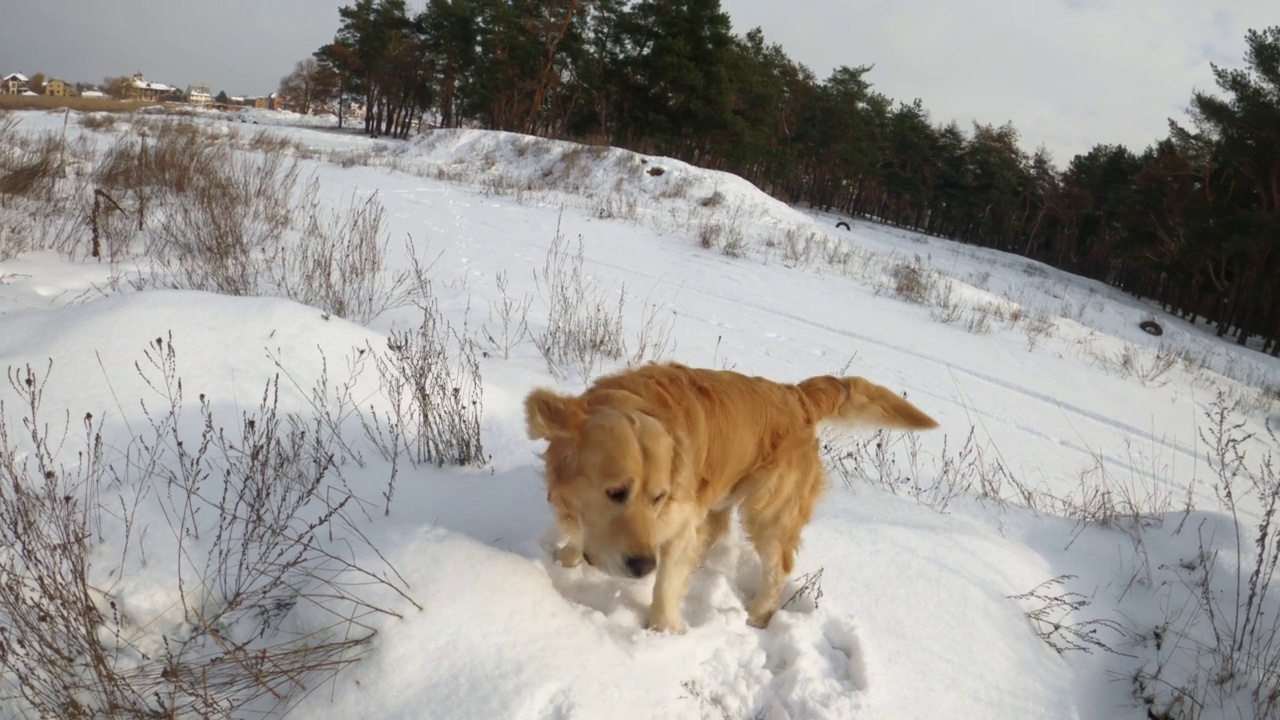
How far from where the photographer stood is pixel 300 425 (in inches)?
119

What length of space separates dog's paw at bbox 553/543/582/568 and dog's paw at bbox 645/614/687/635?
36 cm

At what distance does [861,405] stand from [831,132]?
46.3m

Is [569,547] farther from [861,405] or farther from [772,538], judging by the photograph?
[861,405]

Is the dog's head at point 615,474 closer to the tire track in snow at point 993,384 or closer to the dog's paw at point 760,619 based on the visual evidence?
the dog's paw at point 760,619

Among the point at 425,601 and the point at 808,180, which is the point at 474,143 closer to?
the point at 425,601

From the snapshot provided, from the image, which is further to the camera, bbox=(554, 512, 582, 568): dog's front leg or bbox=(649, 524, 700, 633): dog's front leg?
bbox=(554, 512, 582, 568): dog's front leg

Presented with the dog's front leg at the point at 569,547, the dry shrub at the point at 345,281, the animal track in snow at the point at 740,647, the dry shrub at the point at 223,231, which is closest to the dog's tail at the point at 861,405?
the animal track in snow at the point at 740,647

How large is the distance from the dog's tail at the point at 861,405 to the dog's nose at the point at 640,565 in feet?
4.01

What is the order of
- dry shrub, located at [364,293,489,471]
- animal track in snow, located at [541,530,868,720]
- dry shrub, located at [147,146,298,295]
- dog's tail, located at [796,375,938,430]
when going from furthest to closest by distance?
dry shrub, located at [147,146,298,295], dry shrub, located at [364,293,489,471], dog's tail, located at [796,375,938,430], animal track in snow, located at [541,530,868,720]

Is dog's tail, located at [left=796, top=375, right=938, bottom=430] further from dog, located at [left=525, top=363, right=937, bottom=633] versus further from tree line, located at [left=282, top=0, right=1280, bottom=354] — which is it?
tree line, located at [left=282, top=0, right=1280, bottom=354]

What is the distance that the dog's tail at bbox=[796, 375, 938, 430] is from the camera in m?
2.76

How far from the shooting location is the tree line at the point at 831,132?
78.5ft

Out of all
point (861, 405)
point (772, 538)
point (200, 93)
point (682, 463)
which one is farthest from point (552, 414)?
point (200, 93)

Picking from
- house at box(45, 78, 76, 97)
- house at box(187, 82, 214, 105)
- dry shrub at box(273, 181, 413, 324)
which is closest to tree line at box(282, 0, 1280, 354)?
house at box(45, 78, 76, 97)
